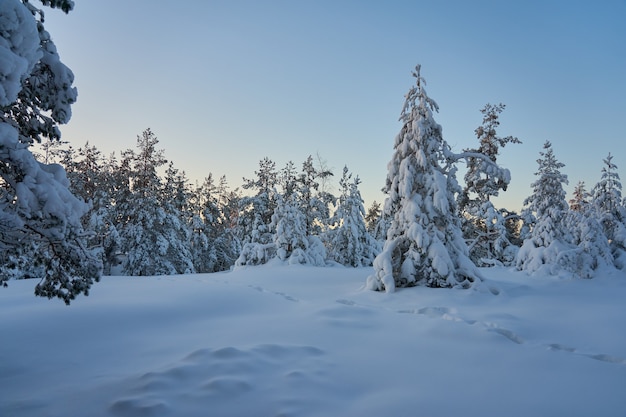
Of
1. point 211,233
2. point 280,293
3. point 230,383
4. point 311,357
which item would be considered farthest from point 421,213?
point 211,233

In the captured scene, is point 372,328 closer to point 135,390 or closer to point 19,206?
point 135,390

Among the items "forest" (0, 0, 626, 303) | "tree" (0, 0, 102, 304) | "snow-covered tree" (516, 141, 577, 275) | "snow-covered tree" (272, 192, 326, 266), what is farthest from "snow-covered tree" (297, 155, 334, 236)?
"tree" (0, 0, 102, 304)

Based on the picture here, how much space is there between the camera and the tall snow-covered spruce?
448 inches

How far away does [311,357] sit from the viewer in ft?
17.2

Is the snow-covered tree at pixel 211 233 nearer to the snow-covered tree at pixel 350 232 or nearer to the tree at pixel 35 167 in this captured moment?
the snow-covered tree at pixel 350 232

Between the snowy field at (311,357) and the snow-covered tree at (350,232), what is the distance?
18544mm

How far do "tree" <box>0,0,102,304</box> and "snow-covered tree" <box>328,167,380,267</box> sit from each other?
24008mm

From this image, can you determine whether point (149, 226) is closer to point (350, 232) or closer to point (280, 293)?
point (350, 232)

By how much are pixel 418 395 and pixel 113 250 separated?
2945 cm

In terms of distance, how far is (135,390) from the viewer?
13.2 feet

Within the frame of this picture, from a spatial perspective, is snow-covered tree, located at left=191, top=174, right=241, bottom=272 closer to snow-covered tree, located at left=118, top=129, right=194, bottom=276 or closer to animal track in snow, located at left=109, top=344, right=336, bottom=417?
snow-covered tree, located at left=118, top=129, right=194, bottom=276

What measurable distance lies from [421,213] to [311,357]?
7.64m

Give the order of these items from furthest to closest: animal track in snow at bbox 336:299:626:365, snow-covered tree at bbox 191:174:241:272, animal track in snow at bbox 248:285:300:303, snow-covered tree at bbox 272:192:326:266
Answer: snow-covered tree at bbox 191:174:241:272 < snow-covered tree at bbox 272:192:326:266 < animal track in snow at bbox 248:285:300:303 < animal track in snow at bbox 336:299:626:365

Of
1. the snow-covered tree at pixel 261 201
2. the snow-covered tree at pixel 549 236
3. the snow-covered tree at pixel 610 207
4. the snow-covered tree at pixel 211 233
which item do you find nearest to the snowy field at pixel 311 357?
the snow-covered tree at pixel 549 236
